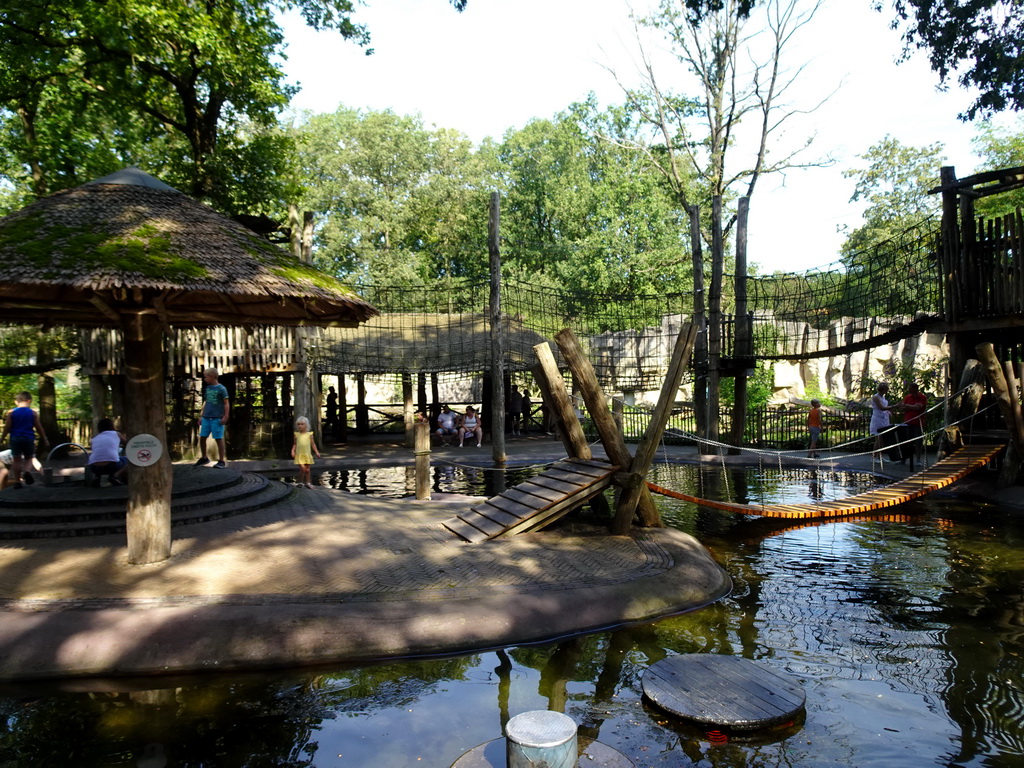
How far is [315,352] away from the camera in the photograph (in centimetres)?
2005

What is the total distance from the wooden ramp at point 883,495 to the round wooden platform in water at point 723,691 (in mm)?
4566

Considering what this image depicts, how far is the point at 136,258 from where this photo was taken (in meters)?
6.94

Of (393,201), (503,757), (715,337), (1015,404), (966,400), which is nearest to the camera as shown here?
(503,757)

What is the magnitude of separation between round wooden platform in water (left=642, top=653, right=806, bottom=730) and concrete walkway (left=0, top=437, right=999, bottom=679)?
4.44 feet

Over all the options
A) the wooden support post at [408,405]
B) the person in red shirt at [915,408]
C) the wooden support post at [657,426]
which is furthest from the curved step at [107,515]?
the person in red shirt at [915,408]

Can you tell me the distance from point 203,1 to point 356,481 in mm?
12838

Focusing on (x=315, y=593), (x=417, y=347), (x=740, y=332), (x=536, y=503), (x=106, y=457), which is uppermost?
(x=740, y=332)

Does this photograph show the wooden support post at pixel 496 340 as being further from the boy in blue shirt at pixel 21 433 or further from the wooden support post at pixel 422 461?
the boy in blue shirt at pixel 21 433

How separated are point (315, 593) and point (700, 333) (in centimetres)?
1469

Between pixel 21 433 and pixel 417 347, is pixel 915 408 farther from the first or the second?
pixel 21 433

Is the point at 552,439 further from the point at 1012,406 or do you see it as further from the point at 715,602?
the point at 715,602

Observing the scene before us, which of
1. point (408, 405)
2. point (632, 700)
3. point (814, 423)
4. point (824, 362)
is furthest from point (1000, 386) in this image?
point (824, 362)

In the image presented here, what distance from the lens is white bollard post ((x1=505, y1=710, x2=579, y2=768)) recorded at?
138 inches

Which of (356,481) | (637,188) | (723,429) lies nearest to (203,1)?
(356,481)
